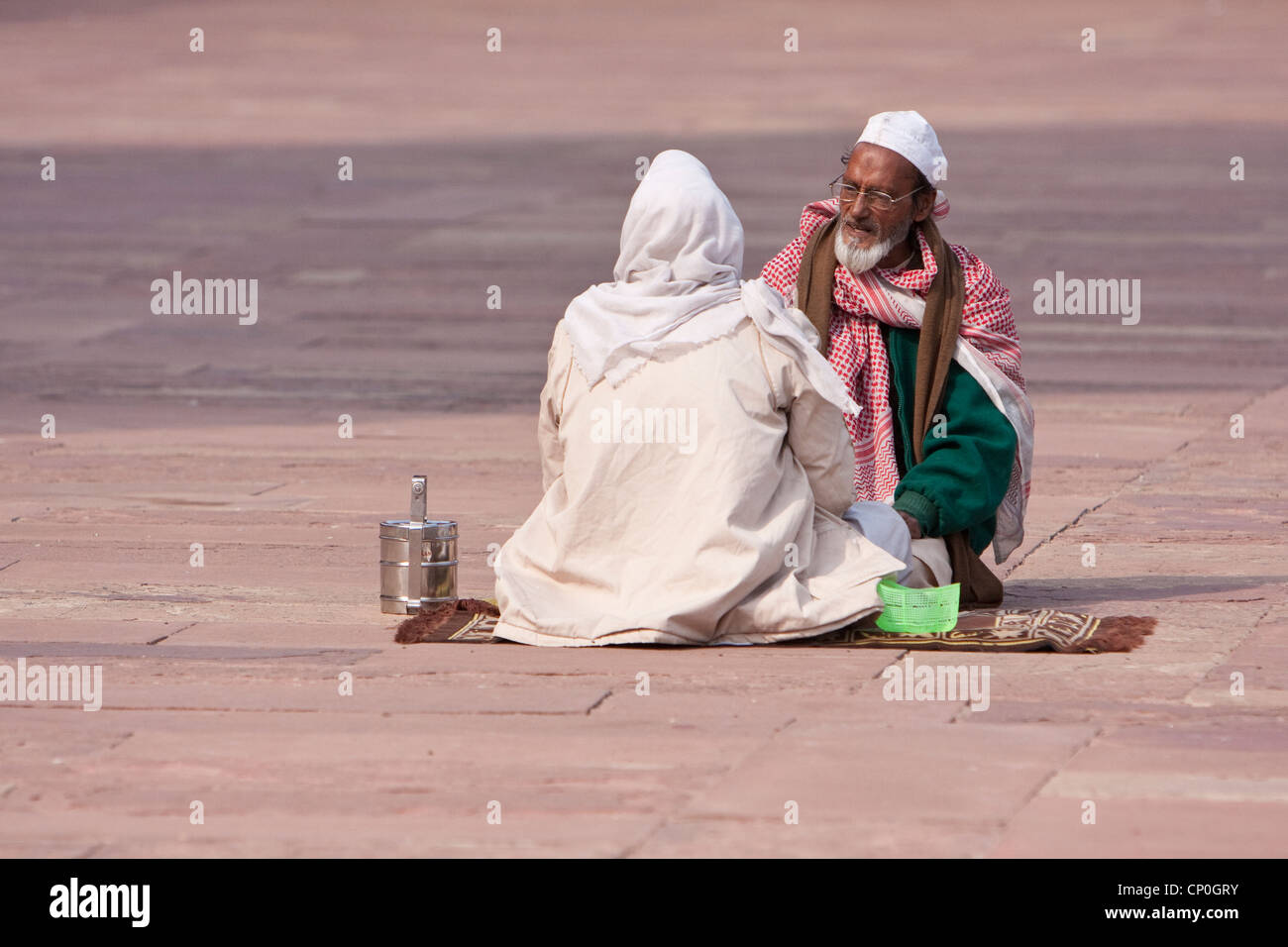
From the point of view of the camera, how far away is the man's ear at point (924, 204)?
6809 mm

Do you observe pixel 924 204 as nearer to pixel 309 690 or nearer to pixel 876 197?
pixel 876 197

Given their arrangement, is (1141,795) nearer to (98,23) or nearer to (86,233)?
(86,233)

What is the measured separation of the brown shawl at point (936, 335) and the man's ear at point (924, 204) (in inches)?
1.5

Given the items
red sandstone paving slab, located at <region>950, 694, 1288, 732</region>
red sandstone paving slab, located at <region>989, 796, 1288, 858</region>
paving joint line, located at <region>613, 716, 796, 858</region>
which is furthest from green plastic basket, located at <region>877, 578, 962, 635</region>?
red sandstone paving slab, located at <region>989, 796, 1288, 858</region>

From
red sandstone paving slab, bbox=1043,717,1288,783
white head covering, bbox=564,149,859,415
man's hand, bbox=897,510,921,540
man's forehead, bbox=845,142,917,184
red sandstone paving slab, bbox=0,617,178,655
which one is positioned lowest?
red sandstone paving slab, bbox=1043,717,1288,783

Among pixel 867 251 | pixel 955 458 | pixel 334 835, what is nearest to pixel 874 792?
pixel 334 835

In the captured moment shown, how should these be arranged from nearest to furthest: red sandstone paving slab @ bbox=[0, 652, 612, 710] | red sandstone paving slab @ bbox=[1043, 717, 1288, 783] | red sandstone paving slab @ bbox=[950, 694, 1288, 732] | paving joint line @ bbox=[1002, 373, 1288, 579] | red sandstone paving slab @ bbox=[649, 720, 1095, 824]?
red sandstone paving slab @ bbox=[649, 720, 1095, 824] < red sandstone paving slab @ bbox=[1043, 717, 1288, 783] < red sandstone paving slab @ bbox=[950, 694, 1288, 732] < red sandstone paving slab @ bbox=[0, 652, 612, 710] < paving joint line @ bbox=[1002, 373, 1288, 579]

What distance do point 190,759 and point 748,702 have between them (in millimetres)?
1316

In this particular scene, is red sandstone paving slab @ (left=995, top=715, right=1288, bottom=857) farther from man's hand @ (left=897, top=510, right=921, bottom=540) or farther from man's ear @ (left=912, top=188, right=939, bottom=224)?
man's ear @ (left=912, top=188, right=939, bottom=224)

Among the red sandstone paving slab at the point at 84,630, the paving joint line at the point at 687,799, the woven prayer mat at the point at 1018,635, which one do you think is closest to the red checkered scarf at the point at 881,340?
the woven prayer mat at the point at 1018,635

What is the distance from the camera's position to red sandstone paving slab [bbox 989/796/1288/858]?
4609 mm

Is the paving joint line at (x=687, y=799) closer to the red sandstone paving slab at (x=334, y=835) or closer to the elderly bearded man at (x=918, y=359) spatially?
the red sandstone paving slab at (x=334, y=835)

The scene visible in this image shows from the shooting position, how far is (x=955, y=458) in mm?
6734

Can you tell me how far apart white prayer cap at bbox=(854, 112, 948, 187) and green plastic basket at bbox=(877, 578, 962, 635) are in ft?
3.75
